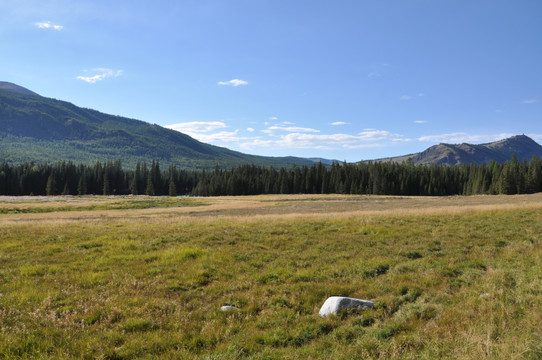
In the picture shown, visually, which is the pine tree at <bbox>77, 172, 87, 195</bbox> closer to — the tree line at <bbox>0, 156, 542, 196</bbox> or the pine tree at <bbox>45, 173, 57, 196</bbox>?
the tree line at <bbox>0, 156, 542, 196</bbox>

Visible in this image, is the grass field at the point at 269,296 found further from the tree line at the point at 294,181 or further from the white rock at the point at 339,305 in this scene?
the tree line at the point at 294,181

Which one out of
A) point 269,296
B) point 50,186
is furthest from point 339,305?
point 50,186

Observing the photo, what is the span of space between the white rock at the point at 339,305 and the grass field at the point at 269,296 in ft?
1.12

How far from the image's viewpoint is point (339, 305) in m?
8.23

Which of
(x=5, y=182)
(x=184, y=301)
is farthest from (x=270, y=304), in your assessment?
(x=5, y=182)

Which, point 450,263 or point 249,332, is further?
point 450,263

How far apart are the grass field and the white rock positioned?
34 cm

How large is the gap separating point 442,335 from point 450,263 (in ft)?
23.3

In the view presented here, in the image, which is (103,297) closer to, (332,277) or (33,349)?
(33,349)

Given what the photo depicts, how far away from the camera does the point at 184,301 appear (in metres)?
9.18

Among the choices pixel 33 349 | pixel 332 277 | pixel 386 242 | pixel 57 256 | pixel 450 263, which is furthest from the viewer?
pixel 386 242

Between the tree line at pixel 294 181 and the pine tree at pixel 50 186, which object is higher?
the tree line at pixel 294 181

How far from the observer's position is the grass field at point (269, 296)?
6.38 m

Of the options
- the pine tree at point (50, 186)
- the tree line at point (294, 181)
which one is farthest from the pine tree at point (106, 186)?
the pine tree at point (50, 186)
